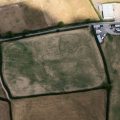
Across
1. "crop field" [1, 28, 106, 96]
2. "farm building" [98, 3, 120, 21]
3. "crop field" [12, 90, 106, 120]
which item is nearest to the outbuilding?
"farm building" [98, 3, 120, 21]

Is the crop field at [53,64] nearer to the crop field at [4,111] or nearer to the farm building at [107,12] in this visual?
the crop field at [4,111]

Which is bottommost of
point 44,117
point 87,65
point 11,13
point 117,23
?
point 44,117

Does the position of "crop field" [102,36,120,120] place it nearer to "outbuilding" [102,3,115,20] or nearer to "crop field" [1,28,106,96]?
"crop field" [1,28,106,96]

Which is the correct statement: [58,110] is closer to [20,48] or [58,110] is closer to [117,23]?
[20,48]

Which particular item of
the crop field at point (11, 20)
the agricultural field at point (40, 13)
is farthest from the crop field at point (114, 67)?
the crop field at point (11, 20)

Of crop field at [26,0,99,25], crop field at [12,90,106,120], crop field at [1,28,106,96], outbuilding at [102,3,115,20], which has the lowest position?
crop field at [12,90,106,120]

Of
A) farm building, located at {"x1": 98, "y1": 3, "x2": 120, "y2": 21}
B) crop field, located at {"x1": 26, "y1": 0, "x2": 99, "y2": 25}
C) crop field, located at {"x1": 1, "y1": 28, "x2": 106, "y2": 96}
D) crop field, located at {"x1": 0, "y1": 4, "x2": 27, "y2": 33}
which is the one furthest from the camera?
farm building, located at {"x1": 98, "y1": 3, "x2": 120, "y2": 21}

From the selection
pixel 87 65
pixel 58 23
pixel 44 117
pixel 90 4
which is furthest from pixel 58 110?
pixel 90 4
